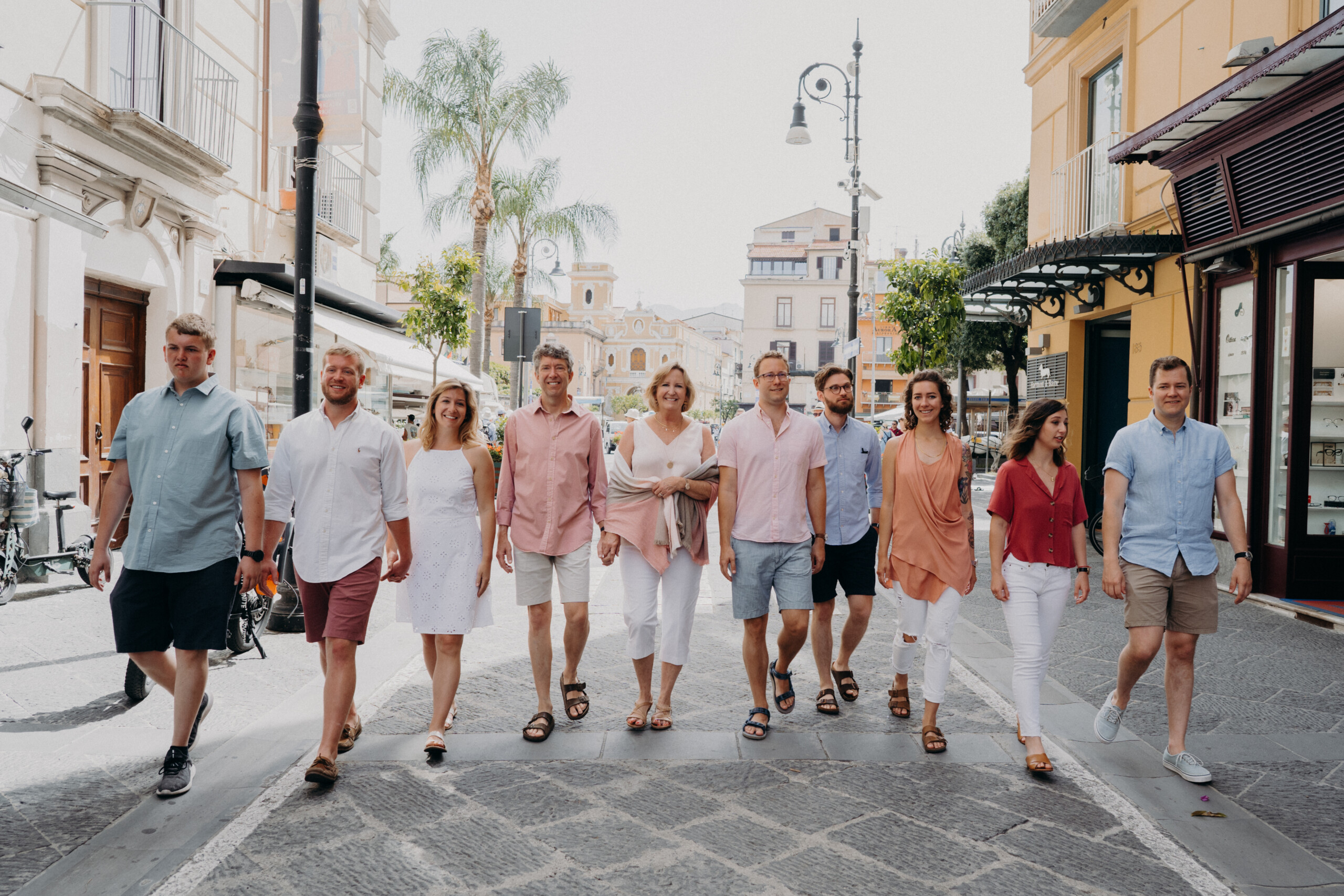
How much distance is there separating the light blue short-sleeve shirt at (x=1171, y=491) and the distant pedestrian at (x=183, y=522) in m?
3.84

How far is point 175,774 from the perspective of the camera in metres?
3.92

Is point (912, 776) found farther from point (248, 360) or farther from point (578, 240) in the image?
point (578, 240)

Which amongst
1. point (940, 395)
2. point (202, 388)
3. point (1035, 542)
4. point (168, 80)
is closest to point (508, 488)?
point (202, 388)

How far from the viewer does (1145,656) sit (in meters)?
4.46

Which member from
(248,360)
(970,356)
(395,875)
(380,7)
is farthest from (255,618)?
(970,356)

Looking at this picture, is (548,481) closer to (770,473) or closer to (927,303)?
(770,473)

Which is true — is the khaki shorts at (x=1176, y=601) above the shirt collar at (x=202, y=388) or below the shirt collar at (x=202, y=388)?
below

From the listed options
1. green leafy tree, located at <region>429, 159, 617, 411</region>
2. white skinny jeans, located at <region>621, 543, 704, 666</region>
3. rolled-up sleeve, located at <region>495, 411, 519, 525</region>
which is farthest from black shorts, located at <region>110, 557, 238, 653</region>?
green leafy tree, located at <region>429, 159, 617, 411</region>

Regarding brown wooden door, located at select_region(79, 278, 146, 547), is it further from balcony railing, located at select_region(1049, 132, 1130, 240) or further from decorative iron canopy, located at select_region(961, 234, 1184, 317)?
balcony railing, located at select_region(1049, 132, 1130, 240)

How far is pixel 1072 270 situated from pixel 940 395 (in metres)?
8.09

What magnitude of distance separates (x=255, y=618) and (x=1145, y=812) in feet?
16.5

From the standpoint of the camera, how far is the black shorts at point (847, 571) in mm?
5328

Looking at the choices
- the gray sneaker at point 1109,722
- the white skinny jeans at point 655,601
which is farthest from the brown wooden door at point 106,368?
the gray sneaker at point 1109,722

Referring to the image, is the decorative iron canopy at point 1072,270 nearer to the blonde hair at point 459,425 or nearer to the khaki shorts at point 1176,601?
the khaki shorts at point 1176,601
